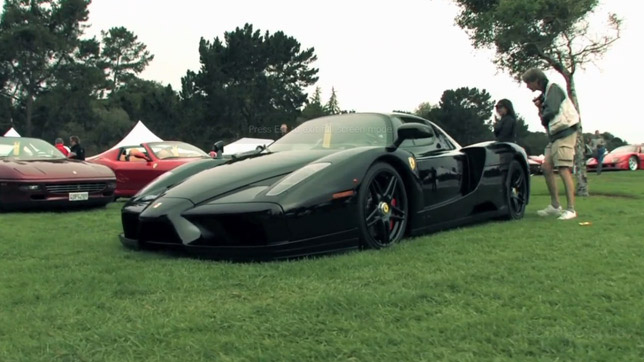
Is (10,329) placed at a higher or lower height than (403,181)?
lower

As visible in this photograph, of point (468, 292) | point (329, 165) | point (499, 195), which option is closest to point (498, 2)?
point (499, 195)

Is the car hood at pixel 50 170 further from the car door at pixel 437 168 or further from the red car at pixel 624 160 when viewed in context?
the red car at pixel 624 160

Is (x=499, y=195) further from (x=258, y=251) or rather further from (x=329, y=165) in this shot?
(x=258, y=251)

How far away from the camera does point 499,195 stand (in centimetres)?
540

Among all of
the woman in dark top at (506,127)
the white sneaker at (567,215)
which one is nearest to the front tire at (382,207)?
the white sneaker at (567,215)

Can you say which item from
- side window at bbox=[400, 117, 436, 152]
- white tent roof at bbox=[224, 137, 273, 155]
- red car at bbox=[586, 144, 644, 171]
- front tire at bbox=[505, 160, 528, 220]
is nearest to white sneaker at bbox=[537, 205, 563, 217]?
front tire at bbox=[505, 160, 528, 220]

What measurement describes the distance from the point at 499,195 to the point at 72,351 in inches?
170

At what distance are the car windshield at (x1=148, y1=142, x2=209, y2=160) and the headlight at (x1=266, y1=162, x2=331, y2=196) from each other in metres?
6.79

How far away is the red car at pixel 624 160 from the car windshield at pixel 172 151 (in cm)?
2154

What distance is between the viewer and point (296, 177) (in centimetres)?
358

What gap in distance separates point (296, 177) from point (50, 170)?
17.6 ft

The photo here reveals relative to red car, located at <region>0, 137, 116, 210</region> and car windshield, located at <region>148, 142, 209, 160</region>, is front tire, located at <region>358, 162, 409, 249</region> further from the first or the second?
car windshield, located at <region>148, 142, 209, 160</region>

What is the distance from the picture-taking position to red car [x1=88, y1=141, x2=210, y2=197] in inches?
383

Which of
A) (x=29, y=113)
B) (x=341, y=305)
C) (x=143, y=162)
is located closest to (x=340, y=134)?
(x=341, y=305)
